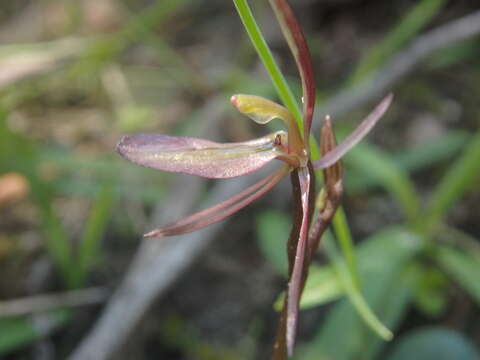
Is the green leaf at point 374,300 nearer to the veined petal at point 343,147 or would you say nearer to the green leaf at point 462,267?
the green leaf at point 462,267

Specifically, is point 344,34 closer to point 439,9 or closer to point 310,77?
point 439,9

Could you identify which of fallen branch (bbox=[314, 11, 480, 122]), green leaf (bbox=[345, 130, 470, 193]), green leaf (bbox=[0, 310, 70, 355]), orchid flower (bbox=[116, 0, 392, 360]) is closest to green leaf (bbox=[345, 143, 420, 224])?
green leaf (bbox=[345, 130, 470, 193])

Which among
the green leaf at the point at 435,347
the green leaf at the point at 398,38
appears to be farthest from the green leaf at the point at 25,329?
the green leaf at the point at 398,38

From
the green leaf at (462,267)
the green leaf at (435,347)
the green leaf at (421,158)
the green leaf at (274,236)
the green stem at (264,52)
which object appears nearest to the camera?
the green stem at (264,52)

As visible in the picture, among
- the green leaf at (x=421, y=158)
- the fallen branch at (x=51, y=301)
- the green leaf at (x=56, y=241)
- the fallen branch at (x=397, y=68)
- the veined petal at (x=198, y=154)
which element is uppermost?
the veined petal at (x=198, y=154)

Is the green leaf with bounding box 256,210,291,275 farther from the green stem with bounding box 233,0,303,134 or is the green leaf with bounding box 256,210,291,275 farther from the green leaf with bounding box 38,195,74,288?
the green stem with bounding box 233,0,303,134

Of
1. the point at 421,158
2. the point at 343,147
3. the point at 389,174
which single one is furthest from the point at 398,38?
the point at 343,147

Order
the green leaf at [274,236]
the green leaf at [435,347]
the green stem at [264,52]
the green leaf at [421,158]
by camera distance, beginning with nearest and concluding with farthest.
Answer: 1. the green stem at [264,52]
2. the green leaf at [435,347]
3. the green leaf at [274,236]
4. the green leaf at [421,158]

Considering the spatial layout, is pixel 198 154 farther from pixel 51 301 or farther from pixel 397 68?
pixel 397 68
